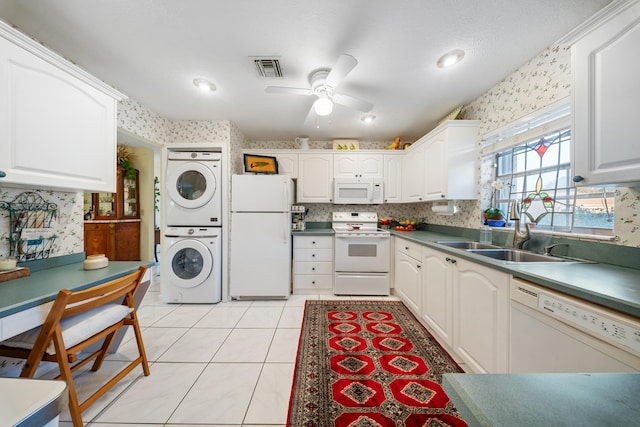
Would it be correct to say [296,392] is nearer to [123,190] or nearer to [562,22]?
[562,22]

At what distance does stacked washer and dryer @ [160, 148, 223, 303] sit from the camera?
2.73 meters

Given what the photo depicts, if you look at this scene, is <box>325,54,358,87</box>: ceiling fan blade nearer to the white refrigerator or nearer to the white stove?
the white refrigerator

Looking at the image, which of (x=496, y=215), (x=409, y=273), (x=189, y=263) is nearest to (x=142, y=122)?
(x=189, y=263)

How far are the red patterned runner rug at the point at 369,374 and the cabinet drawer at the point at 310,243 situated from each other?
910 mm

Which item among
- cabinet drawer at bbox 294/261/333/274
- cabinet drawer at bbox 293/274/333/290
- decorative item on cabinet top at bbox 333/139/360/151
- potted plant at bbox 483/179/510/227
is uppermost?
decorative item on cabinet top at bbox 333/139/360/151

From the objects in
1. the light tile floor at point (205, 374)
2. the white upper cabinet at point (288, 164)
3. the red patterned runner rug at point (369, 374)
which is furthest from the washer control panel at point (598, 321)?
the white upper cabinet at point (288, 164)

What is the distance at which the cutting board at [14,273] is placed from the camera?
1.23 m

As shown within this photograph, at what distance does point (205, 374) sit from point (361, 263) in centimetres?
201

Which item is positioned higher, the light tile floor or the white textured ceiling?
the white textured ceiling

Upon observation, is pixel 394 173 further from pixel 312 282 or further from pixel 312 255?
pixel 312 282

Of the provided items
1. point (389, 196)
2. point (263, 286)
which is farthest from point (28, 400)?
point (389, 196)

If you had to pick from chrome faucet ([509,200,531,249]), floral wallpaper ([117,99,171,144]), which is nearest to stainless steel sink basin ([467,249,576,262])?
chrome faucet ([509,200,531,249])

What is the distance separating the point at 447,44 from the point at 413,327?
95.0 inches

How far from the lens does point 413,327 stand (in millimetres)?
2209
